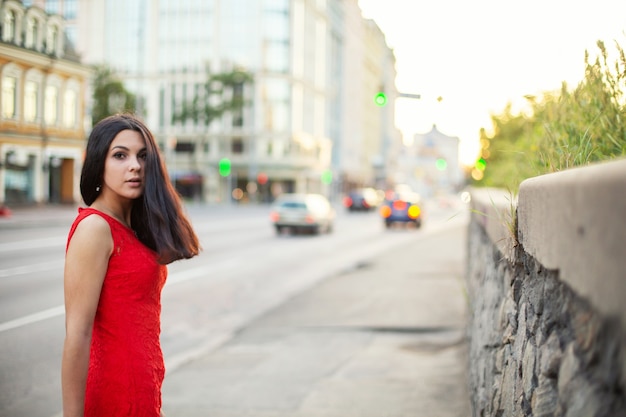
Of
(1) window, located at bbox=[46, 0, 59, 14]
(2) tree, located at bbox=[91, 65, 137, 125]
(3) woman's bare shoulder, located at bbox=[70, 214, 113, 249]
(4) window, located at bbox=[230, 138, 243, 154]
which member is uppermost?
(2) tree, located at bbox=[91, 65, 137, 125]

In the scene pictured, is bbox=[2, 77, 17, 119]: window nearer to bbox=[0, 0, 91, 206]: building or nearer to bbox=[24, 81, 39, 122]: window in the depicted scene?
bbox=[0, 0, 91, 206]: building

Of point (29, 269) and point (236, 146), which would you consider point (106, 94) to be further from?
point (29, 269)

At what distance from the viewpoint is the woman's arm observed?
87.6 inches

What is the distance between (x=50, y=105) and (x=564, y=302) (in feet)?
22.2

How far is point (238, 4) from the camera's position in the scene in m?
74.0

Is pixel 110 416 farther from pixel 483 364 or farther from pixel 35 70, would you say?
pixel 35 70

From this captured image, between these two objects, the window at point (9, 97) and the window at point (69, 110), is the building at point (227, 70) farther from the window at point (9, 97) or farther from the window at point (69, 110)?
the window at point (9, 97)

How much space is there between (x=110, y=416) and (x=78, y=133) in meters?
6.07

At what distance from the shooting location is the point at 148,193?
2.62m

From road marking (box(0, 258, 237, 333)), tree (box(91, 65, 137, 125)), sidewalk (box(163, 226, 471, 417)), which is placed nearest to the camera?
sidewalk (box(163, 226, 471, 417))

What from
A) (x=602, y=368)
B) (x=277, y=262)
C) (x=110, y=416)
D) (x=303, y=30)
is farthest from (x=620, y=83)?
(x=303, y=30)

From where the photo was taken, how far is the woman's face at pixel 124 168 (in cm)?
258

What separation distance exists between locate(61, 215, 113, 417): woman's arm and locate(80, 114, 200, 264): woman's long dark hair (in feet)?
0.87

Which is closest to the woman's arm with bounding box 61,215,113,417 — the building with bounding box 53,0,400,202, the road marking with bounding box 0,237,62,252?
the road marking with bounding box 0,237,62,252
